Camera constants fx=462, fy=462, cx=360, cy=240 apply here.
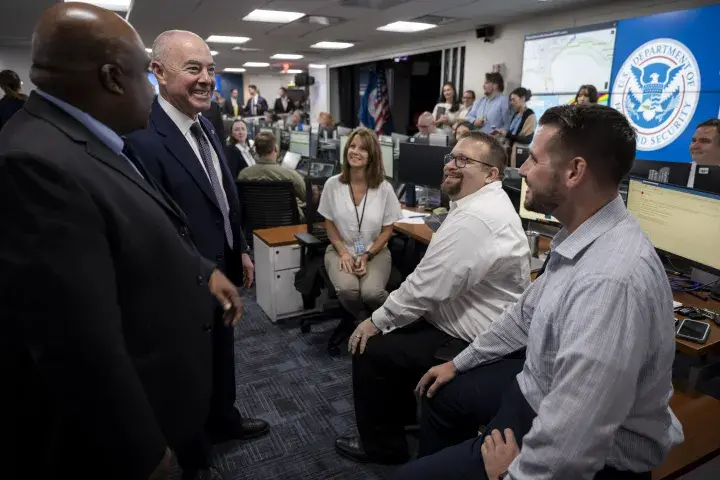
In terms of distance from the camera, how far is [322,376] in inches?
104

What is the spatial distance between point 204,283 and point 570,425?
0.83m

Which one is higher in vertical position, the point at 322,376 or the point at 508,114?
the point at 508,114

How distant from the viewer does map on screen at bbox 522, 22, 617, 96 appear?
5.61m

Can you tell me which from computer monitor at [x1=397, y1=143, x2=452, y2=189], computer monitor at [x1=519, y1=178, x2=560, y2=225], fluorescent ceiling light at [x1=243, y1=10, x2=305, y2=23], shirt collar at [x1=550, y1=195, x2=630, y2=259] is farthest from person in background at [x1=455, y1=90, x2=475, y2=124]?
shirt collar at [x1=550, y1=195, x2=630, y2=259]

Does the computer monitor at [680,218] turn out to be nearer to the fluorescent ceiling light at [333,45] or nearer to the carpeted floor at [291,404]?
the carpeted floor at [291,404]

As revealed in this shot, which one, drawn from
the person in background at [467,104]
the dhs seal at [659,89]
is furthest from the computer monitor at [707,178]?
the person in background at [467,104]

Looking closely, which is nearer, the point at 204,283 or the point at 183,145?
the point at 204,283

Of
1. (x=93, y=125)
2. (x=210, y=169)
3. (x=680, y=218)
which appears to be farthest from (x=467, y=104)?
(x=93, y=125)

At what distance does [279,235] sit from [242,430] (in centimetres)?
141

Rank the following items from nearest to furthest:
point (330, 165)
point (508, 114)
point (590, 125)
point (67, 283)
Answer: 1. point (67, 283)
2. point (590, 125)
3. point (330, 165)
4. point (508, 114)

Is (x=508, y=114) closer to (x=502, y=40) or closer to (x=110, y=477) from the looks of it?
(x=502, y=40)

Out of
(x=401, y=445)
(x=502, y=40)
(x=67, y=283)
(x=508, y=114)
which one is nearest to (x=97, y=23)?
(x=67, y=283)

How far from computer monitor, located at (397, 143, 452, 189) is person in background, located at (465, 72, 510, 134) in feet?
10.5

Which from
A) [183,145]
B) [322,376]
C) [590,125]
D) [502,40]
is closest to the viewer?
[590,125]
